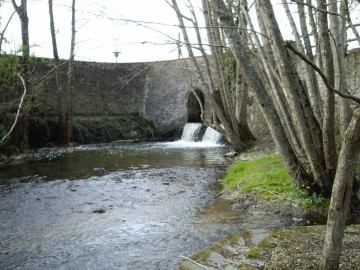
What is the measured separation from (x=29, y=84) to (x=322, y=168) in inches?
394

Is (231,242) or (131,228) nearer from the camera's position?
(231,242)

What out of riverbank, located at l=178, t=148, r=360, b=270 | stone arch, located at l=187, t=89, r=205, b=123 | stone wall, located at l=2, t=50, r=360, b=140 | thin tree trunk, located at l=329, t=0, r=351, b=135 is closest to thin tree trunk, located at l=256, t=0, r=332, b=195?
thin tree trunk, located at l=329, t=0, r=351, b=135

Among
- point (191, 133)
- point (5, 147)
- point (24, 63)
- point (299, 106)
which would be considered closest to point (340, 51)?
point (299, 106)

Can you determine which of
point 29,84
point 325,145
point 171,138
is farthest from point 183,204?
point 171,138

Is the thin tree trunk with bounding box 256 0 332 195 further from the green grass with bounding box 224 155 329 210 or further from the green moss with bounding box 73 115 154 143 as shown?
the green moss with bounding box 73 115 154 143

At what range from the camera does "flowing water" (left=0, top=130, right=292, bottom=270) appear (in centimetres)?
365

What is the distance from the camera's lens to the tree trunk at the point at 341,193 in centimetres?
216

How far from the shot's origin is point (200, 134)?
1587 cm

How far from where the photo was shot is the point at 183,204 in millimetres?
5555

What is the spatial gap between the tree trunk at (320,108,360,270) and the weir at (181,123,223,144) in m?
12.0

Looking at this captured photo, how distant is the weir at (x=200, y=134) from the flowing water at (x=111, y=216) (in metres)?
5.46

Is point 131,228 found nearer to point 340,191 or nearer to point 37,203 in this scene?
point 37,203

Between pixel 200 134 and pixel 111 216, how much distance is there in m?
11.1

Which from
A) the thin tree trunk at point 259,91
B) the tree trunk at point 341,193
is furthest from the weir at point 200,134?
the tree trunk at point 341,193
